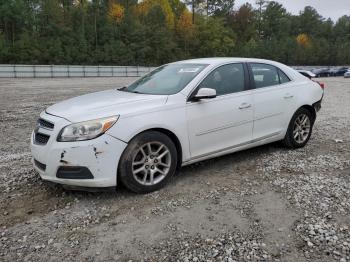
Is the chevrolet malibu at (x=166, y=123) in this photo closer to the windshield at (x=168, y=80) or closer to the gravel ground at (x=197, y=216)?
the windshield at (x=168, y=80)

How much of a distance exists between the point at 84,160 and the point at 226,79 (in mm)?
2325

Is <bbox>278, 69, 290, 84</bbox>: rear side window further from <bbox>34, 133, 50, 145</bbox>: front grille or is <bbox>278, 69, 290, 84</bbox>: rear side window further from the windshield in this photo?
<bbox>34, 133, 50, 145</bbox>: front grille

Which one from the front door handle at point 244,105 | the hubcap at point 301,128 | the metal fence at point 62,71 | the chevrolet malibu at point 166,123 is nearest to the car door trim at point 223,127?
the chevrolet malibu at point 166,123

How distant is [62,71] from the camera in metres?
36.9

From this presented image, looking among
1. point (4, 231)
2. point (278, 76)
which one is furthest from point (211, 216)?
point (278, 76)

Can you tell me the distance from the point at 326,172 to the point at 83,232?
3364mm

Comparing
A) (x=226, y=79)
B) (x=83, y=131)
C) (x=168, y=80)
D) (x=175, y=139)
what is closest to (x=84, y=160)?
(x=83, y=131)

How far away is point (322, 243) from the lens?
3143 millimetres

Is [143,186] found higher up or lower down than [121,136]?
lower down

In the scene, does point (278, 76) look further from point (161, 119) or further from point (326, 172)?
point (161, 119)

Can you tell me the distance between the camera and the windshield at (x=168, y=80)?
15.3 ft

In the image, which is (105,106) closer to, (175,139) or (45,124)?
(45,124)

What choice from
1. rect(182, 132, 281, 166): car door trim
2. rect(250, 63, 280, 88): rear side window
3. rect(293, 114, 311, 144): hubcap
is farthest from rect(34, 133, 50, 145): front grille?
rect(293, 114, 311, 144): hubcap

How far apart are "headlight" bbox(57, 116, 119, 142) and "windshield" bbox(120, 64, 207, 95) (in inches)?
42.9
